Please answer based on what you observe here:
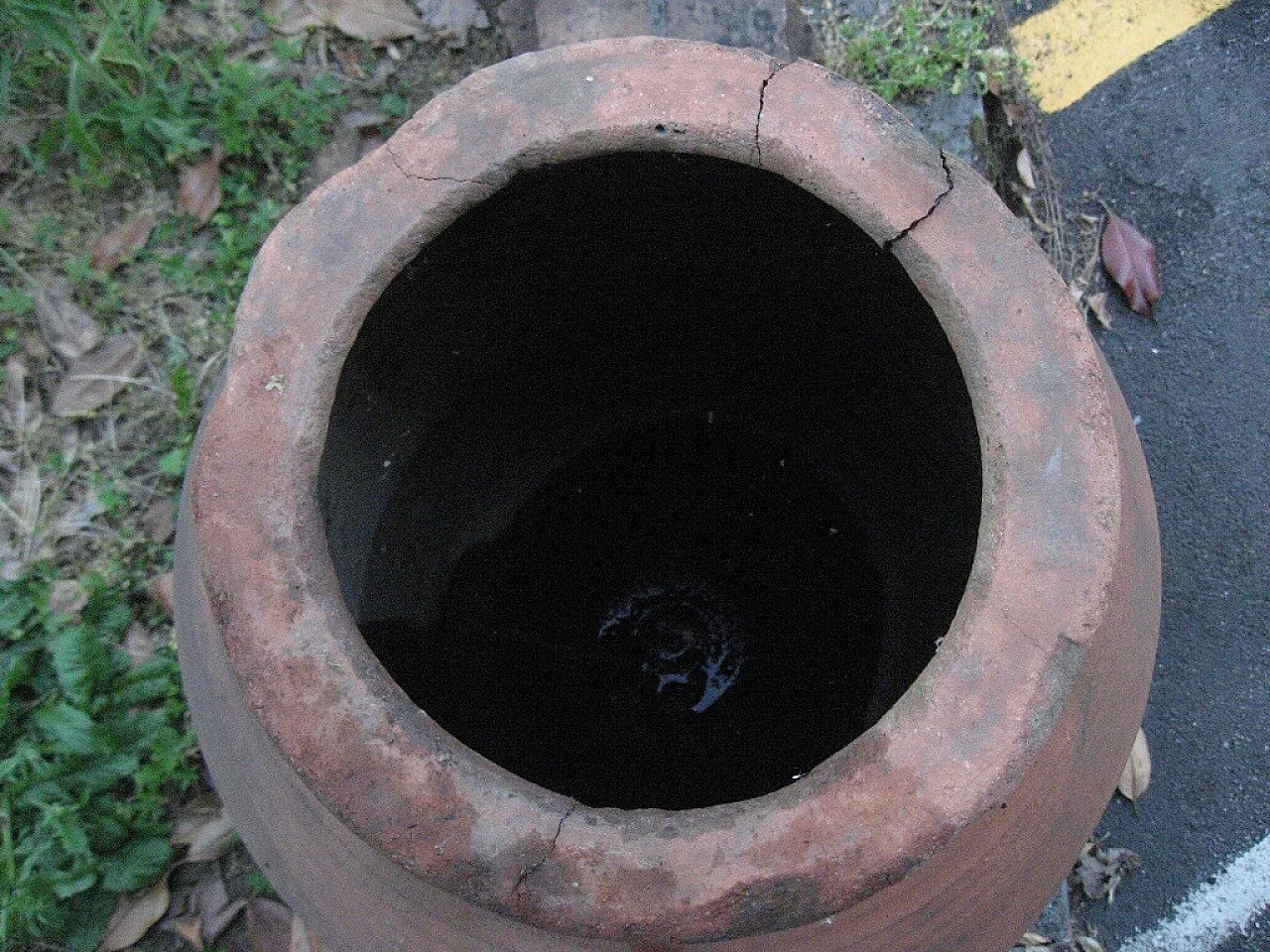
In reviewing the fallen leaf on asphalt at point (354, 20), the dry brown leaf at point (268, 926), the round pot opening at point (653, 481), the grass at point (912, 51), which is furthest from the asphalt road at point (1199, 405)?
the dry brown leaf at point (268, 926)

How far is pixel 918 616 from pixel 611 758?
0.62 meters

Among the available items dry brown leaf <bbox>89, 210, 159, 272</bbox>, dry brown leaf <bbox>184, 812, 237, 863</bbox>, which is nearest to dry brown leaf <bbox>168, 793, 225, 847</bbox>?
dry brown leaf <bbox>184, 812, 237, 863</bbox>

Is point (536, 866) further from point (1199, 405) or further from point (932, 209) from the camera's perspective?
point (1199, 405)

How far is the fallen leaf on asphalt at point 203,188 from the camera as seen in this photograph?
2.19m

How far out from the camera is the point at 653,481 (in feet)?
7.11

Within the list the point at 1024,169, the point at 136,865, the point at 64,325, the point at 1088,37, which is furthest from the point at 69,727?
the point at 1088,37

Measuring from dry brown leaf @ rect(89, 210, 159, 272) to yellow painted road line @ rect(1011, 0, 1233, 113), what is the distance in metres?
1.90

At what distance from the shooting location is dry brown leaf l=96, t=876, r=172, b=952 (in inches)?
76.4

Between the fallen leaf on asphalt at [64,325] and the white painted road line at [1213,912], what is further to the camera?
the fallen leaf on asphalt at [64,325]

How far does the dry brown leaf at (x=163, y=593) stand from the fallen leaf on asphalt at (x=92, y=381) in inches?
15.4

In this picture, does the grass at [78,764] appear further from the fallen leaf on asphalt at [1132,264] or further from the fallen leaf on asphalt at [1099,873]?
the fallen leaf on asphalt at [1132,264]

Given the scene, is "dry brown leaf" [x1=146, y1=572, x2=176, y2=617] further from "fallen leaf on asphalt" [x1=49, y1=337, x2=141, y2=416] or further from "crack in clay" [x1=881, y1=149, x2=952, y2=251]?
"crack in clay" [x1=881, y1=149, x2=952, y2=251]

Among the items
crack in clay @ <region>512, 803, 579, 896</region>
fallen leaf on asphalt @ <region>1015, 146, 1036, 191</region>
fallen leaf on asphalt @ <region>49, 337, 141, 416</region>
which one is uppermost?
fallen leaf on asphalt @ <region>1015, 146, 1036, 191</region>

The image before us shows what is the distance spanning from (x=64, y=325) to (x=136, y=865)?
107cm
